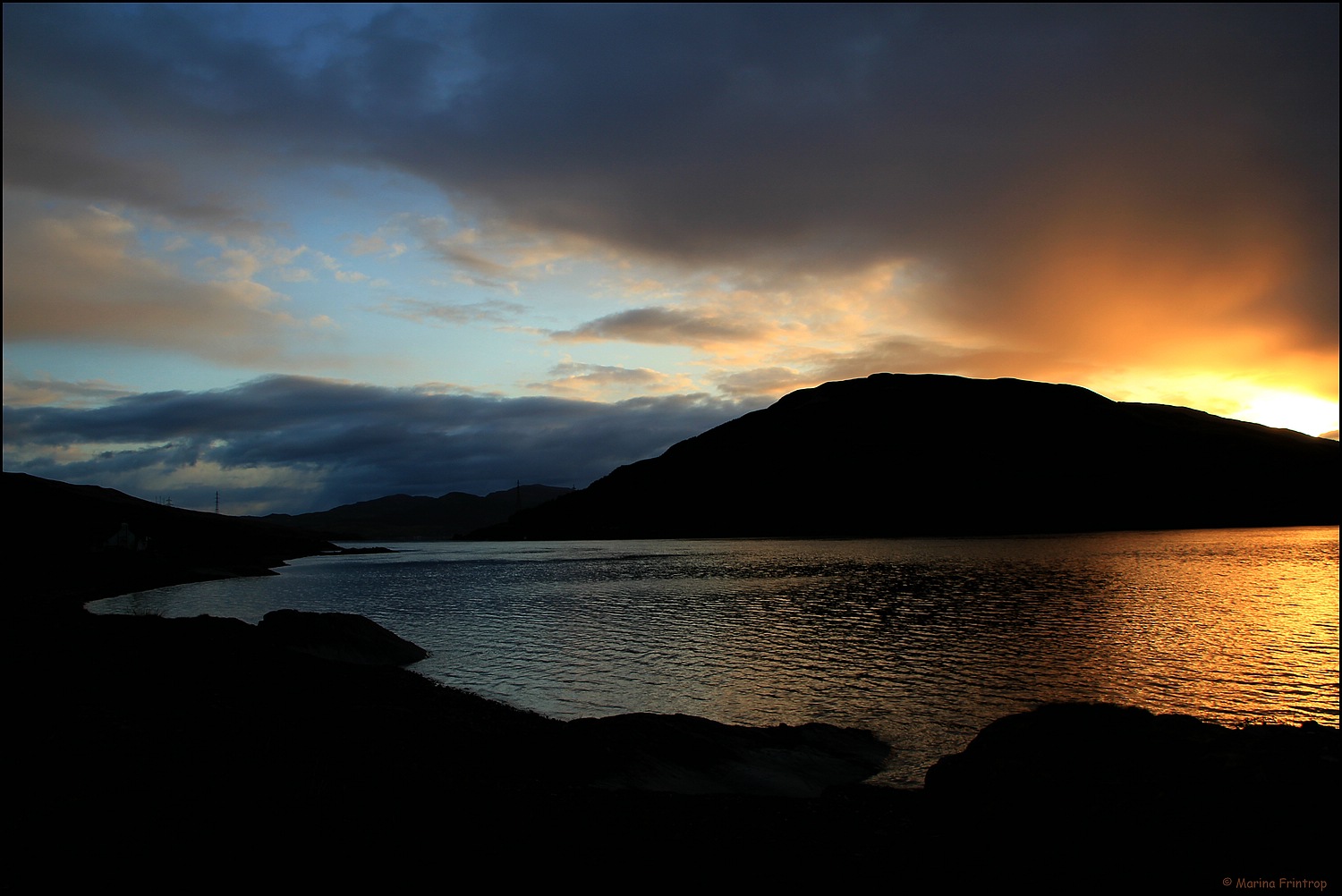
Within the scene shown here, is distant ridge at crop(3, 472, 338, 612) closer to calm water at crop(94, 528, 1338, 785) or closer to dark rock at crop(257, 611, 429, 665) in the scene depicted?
calm water at crop(94, 528, 1338, 785)

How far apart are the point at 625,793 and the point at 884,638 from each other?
31.3 metres

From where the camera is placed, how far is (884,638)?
144ft

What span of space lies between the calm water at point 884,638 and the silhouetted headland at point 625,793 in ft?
20.1

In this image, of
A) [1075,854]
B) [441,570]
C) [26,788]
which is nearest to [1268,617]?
[1075,854]

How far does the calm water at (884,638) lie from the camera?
28641 mm

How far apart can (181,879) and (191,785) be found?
439 centimetres

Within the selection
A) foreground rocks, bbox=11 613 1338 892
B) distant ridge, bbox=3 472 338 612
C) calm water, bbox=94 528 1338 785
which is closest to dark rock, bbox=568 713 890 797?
foreground rocks, bbox=11 613 1338 892

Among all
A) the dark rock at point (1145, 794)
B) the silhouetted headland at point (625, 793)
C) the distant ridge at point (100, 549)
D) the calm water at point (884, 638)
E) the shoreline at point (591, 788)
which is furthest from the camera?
the distant ridge at point (100, 549)

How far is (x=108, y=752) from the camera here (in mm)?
15438

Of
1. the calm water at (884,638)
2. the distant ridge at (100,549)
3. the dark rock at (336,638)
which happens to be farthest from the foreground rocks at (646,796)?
the distant ridge at (100,549)

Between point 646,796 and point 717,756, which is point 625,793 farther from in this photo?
point 717,756

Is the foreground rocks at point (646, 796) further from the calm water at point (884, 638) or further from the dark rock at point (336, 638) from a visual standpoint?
the dark rock at point (336, 638)

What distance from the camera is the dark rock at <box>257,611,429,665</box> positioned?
113 feet

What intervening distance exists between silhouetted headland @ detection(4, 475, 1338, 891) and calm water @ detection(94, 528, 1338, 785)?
613 centimetres
